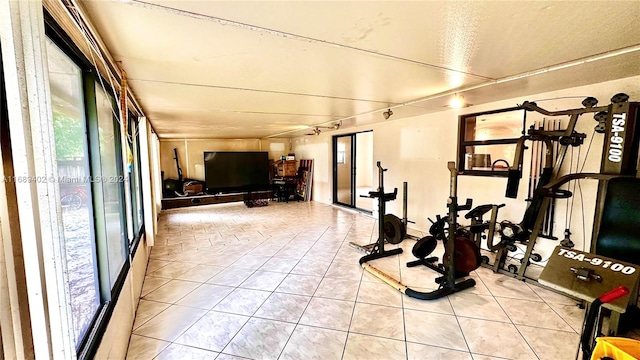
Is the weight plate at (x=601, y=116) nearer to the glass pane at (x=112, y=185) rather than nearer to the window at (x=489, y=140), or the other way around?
the window at (x=489, y=140)

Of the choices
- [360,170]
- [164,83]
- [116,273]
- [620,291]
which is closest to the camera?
[620,291]

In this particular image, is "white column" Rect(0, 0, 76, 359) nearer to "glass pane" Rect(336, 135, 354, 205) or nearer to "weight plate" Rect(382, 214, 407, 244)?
"weight plate" Rect(382, 214, 407, 244)

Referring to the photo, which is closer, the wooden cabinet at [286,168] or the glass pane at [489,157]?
the glass pane at [489,157]

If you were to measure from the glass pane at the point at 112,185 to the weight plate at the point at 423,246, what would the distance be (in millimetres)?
3028

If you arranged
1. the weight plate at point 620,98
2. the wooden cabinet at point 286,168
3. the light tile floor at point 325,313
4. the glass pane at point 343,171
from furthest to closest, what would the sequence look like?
the wooden cabinet at point 286,168, the glass pane at point 343,171, the weight plate at point 620,98, the light tile floor at point 325,313

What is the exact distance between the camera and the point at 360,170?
10961 millimetres

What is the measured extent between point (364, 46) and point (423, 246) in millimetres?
2496

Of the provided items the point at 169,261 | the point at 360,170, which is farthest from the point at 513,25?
the point at 360,170

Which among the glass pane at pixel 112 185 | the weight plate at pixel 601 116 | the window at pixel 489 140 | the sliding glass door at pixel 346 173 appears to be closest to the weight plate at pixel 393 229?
the window at pixel 489 140

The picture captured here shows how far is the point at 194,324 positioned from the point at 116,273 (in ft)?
2.56

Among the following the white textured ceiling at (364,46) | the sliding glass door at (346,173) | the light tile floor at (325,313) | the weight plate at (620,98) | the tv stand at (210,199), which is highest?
the white textured ceiling at (364,46)

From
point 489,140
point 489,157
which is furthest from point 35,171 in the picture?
point 489,157

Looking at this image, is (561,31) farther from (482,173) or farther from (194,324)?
(194,324)

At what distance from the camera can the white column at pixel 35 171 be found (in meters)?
0.75
